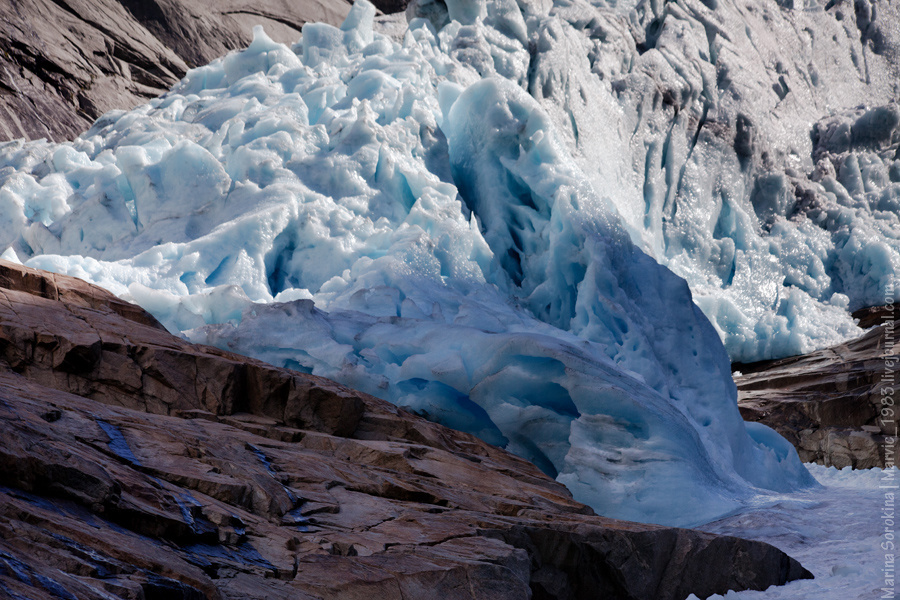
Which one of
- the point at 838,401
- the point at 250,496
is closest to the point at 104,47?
the point at 838,401

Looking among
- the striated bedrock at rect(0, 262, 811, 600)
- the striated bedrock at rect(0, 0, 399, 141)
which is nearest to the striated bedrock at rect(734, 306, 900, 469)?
the striated bedrock at rect(0, 262, 811, 600)

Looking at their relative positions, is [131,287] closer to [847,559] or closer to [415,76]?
[415,76]

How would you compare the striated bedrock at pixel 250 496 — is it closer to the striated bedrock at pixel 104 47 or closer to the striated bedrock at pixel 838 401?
the striated bedrock at pixel 838 401

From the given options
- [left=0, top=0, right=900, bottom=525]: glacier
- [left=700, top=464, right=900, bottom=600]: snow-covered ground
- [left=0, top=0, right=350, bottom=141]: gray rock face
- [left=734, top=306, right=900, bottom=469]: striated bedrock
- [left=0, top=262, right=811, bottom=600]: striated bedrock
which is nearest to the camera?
[left=0, top=262, right=811, bottom=600]: striated bedrock

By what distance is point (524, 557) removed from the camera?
3039 millimetres

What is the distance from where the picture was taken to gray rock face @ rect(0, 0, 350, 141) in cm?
1446

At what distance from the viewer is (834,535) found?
183 inches

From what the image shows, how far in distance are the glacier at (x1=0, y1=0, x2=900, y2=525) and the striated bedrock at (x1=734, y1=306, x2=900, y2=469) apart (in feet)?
1.78

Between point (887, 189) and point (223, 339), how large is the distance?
1184 centimetres

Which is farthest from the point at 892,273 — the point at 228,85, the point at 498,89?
the point at 228,85

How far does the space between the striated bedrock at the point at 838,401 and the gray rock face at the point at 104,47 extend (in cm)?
1288

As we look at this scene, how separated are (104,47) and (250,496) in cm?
1596

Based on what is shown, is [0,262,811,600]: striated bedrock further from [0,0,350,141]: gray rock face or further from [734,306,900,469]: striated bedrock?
[0,0,350,141]: gray rock face

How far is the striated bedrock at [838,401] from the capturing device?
10.1m
